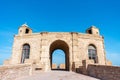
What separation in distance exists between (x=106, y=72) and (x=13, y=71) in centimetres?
696

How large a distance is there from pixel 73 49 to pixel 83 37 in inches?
126

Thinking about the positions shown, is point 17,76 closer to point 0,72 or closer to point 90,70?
point 0,72

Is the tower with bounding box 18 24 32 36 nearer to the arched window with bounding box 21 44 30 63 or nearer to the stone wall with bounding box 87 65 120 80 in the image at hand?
the arched window with bounding box 21 44 30 63

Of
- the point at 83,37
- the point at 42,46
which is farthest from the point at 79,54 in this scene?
the point at 42,46

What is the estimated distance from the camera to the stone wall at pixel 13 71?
24.7 ft

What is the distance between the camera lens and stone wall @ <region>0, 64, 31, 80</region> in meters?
7.52

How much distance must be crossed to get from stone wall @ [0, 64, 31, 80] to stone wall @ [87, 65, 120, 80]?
6.24m

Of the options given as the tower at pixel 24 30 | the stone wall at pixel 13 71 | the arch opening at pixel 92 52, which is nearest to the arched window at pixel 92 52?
the arch opening at pixel 92 52

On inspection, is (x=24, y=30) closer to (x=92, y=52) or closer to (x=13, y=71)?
(x=92, y=52)

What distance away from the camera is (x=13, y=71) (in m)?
8.59

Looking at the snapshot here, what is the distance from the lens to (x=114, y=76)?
7.84 metres

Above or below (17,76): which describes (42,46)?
above

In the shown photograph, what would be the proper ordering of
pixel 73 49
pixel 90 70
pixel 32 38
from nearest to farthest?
1. pixel 90 70
2. pixel 73 49
3. pixel 32 38

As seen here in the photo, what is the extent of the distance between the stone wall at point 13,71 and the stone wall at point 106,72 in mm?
6239
